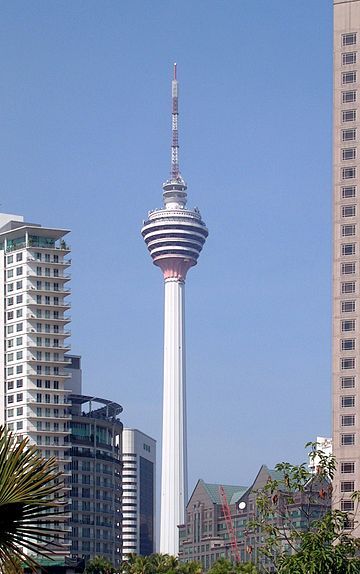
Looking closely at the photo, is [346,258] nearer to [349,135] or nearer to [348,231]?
[348,231]

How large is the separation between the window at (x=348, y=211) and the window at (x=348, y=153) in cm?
687

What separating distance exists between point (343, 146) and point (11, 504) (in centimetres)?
16896

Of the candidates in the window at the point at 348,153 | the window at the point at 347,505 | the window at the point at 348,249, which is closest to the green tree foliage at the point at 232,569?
the window at the point at 347,505

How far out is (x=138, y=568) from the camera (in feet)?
618

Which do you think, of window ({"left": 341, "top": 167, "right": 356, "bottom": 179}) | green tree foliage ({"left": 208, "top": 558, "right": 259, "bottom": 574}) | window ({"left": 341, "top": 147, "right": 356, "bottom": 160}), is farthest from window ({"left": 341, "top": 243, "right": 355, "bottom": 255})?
green tree foliage ({"left": 208, "top": 558, "right": 259, "bottom": 574})

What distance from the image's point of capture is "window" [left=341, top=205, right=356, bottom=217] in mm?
194000

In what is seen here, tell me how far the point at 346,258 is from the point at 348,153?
14628mm

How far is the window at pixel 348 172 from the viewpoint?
195000 mm

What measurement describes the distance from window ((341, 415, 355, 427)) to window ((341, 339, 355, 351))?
358 inches

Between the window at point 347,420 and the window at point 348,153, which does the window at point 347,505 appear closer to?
the window at point 347,420

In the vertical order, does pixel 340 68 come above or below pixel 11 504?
above

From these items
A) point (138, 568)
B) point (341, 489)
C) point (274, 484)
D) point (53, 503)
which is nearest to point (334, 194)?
point (341, 489)

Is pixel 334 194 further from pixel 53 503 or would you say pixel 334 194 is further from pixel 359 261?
pixel 53 503

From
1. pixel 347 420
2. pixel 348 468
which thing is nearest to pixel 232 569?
pixel 348 468
